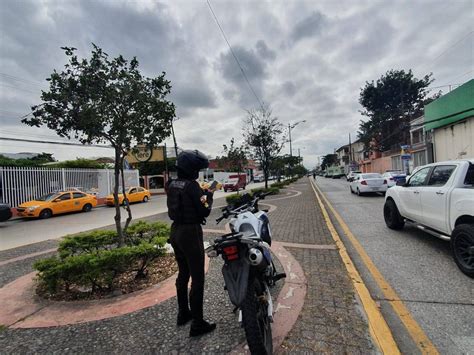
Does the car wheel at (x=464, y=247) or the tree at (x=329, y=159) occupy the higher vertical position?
the tree at (x=329, y=159)


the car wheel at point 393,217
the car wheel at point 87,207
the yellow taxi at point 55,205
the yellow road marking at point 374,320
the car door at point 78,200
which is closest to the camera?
the yellow road marking at point 374,320

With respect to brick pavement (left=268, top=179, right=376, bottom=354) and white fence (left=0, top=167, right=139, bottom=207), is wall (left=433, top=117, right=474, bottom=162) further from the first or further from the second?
white fence (left=0, top=167, right=139, bottom=207)

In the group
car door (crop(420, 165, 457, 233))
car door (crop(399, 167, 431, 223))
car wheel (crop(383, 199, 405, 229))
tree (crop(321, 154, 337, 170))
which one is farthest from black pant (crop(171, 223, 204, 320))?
tree (crop(321, 154, 337, 170))


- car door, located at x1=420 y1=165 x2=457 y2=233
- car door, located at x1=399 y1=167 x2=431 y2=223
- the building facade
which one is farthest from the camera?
the building facade

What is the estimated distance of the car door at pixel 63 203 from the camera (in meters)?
14.8

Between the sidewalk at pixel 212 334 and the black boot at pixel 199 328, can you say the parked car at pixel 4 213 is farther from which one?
the black boot at pixel 199 328

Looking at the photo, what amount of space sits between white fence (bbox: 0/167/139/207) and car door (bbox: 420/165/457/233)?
19.1 meters

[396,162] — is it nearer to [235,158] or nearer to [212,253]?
[235,158]

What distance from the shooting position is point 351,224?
7.82 meters

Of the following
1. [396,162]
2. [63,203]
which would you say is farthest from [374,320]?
[396,162]

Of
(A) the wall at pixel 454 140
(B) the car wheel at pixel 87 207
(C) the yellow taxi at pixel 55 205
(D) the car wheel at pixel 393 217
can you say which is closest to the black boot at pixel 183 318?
(D) the car wheel at pixel 393 217

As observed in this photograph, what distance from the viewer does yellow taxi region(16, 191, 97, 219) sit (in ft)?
45.2

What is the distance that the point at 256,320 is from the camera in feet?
6.94

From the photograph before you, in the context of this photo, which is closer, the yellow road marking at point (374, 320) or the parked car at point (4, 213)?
the yellow road marking at point (374, 320)
